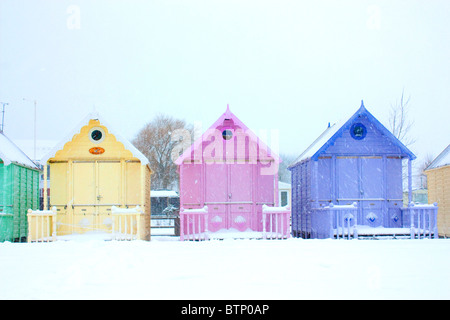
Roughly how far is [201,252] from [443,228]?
463 inches

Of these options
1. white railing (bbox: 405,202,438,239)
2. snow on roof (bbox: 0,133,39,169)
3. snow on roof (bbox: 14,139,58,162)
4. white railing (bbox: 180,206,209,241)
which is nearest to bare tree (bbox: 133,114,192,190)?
snow on roof (bbox: 14,139,58,162)

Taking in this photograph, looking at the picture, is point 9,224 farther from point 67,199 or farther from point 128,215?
point 128,215

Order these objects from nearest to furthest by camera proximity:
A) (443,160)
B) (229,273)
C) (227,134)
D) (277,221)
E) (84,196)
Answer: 1. (229,273)
2. (277,221)
3. (84,196)
4. (227,134)
5. (443,160)

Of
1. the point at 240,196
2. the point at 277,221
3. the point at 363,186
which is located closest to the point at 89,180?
the point at 240,196

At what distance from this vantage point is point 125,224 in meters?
15.6

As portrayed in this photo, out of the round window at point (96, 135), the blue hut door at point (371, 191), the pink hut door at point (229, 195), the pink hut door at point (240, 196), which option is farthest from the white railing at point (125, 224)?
the blue hut door at point (371, 191)

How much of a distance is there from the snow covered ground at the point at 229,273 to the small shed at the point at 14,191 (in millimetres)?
4758

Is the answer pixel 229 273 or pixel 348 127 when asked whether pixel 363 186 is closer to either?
pixel 348 127

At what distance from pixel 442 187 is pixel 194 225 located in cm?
972

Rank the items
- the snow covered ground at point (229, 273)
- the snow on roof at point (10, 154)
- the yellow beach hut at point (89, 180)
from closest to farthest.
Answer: the snow covered ground at point (229, 273) → the snow on roof at point (10, 154) → the yellow beach hut at point (89, 180)

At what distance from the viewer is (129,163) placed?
1756cm

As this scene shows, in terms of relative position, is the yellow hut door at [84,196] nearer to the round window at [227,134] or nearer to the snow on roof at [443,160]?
the round window at [227,134]

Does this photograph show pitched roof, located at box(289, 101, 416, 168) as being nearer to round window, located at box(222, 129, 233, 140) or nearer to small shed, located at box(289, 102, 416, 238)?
small shed, located at box(289, 102, 416, 238)

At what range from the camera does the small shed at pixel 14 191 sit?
16.4 metres
